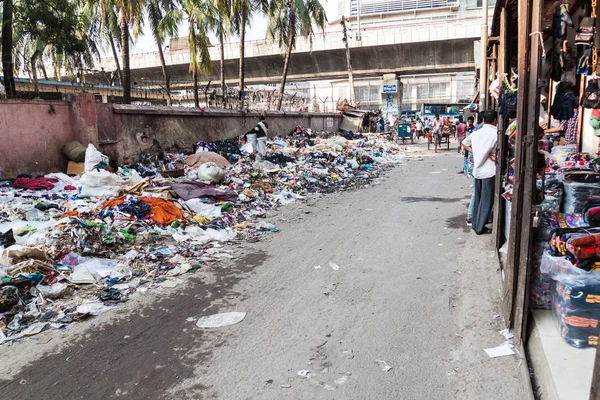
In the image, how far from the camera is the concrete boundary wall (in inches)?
337

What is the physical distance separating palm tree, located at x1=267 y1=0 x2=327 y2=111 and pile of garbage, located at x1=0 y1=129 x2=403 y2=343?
15.0 metres

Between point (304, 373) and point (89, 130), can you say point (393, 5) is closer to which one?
point (89, 130)

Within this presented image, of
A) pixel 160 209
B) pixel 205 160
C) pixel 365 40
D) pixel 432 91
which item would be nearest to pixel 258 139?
pixel 205 160

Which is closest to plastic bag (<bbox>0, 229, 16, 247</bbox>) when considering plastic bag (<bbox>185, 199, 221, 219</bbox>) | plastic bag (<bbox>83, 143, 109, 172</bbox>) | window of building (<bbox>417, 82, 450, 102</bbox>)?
plastic bag (<bbox>185, 199, 221, 219</bbox>)

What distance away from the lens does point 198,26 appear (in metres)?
22.5

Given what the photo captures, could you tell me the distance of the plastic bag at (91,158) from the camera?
358 inches

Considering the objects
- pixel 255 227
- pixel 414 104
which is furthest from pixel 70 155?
pixel 414 104

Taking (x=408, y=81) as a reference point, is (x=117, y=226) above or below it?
below

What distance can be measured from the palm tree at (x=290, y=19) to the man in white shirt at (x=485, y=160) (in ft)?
62.5

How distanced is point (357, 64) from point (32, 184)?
29.9m

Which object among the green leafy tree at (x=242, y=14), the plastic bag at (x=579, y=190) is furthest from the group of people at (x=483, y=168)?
the green leafy tree at (x=242, y=14)

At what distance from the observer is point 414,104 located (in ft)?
180

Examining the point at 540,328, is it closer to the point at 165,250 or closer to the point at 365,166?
the point at 165,250

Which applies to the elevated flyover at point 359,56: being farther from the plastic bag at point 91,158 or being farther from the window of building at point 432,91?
the window of building at point 432,91
